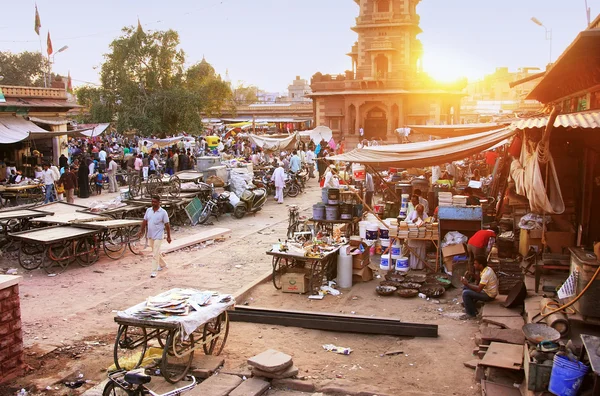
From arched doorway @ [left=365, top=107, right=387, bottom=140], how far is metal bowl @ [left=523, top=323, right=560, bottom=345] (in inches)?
1425

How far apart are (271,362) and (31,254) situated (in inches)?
312

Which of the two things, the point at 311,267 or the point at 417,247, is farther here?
the point at 417,247

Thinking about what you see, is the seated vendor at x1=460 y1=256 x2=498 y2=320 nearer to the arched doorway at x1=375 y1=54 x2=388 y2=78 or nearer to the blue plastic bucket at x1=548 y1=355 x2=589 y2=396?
the blue plastic bucket at x1=548 y1=355 x2=589 y2=396

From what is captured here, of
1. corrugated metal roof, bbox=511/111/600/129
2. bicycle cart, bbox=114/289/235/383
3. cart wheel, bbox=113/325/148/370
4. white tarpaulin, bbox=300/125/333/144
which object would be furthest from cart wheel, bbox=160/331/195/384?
white tarpaulin, bbox=300/125/333/144

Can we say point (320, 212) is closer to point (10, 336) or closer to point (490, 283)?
point (490, 283)

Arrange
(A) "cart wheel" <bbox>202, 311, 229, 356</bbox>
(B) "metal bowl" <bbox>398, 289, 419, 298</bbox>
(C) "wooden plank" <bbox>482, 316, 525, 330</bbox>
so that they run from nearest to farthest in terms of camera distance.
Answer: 1. (A) "cart wheel" <bbox>202, 311, 229, 356</bbox>
2. (C) "wooden plank" <bbox>482, 316, 525, 330</bbox>
3. (B) "metal bowl" <bbox>398, 289, 419, 298</bbox>

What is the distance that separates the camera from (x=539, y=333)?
5414mm

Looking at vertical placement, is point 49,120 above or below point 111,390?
above

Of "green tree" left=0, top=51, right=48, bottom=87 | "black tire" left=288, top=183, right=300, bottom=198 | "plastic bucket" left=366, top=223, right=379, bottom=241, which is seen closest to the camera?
"plastic bucket" left=366, top=223, right=379, bottom=241

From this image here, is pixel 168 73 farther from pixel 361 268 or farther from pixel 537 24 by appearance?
pixel 361 268

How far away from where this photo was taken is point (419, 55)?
4753 cm

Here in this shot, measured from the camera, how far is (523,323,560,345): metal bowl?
17.3 feet

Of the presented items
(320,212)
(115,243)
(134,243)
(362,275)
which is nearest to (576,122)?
(362,275)

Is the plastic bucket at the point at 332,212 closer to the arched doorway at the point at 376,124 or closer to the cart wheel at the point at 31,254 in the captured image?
the cart wheel at the point at 31,254
